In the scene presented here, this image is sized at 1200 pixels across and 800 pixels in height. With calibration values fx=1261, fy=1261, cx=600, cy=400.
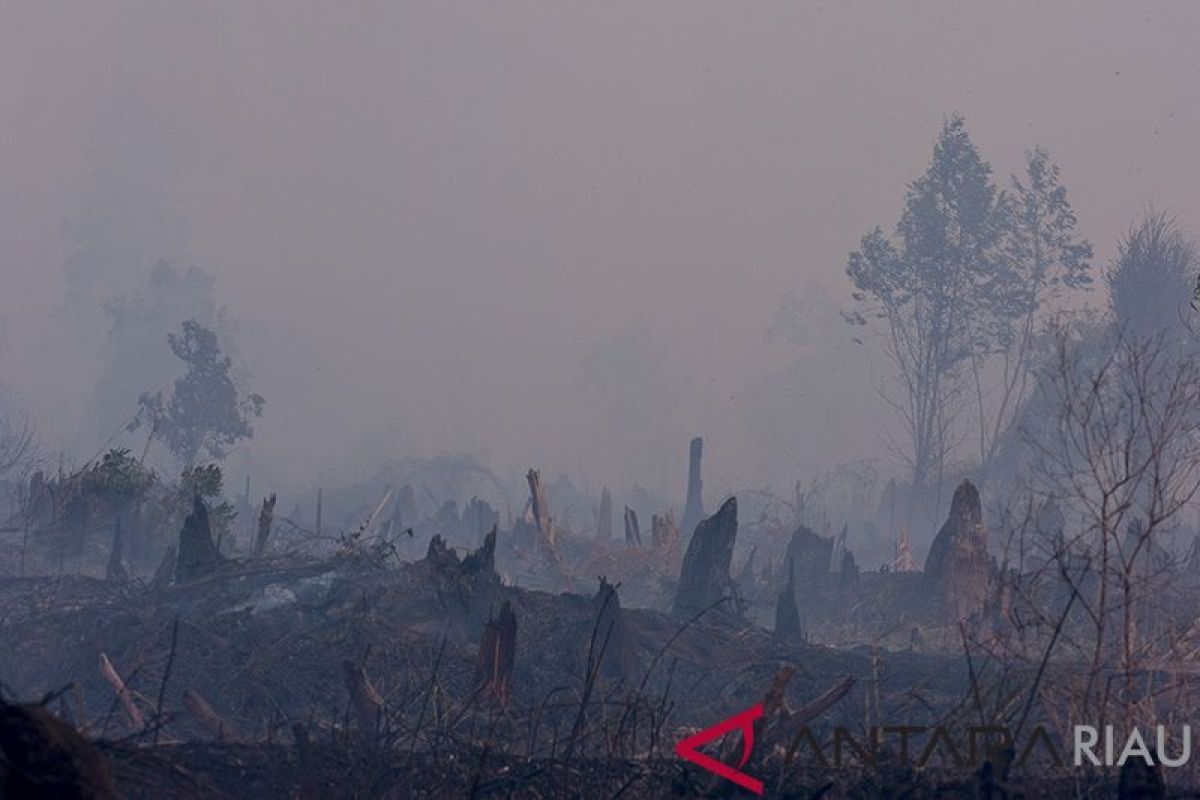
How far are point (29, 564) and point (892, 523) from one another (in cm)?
3201

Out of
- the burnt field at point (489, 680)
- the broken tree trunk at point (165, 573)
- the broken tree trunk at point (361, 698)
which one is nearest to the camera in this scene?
the burnt field at point (489, 680)

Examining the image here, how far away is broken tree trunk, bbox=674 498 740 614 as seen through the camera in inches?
819

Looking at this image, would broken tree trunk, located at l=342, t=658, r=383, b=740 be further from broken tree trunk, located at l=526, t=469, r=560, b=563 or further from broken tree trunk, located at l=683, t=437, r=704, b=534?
broken tree trunk, located at l=683, t=437, r=704, b=534

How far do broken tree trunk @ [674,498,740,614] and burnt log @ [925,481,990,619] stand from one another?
4600mm

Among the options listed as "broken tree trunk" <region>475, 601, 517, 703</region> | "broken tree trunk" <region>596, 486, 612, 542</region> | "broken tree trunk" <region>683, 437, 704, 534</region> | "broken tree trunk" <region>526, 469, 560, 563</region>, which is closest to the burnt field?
"broken tree trunk" <region>475, 601, 517, 703</region>

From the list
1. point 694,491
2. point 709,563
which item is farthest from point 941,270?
point 709,563

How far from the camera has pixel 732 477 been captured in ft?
336

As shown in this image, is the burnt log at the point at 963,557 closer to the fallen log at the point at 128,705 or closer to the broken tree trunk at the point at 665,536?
the broken tree trunk at the point at 665,536

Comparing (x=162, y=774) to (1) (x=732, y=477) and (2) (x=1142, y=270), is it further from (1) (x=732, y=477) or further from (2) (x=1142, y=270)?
(1) (x=732, y=477)

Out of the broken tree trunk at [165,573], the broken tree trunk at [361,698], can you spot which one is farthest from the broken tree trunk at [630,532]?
the broken tree trunk at [361,698]

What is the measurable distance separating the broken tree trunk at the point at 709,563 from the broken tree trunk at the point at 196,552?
7.40 metres

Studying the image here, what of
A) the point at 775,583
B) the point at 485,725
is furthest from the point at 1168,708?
the point at 775,583

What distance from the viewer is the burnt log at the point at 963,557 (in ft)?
75.7

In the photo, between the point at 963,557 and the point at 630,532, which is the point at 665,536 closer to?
the point at 630,532
